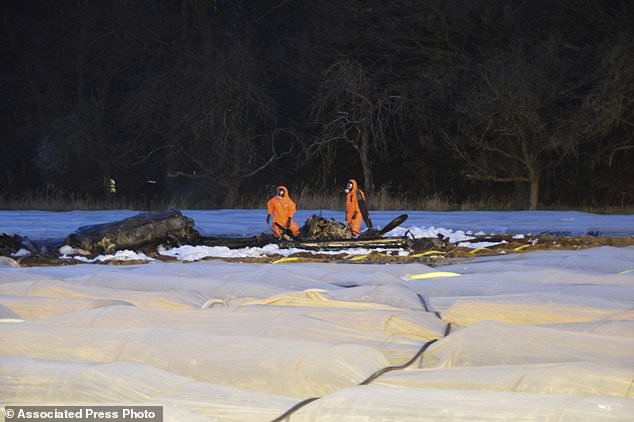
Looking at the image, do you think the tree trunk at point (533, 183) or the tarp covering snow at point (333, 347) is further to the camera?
the tree trunk at point (533, 183)

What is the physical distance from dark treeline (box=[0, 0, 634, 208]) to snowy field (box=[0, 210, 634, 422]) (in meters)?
14.4

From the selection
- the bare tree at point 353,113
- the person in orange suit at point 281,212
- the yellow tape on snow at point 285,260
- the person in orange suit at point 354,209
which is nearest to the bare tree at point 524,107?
the bare tree at point 353,113

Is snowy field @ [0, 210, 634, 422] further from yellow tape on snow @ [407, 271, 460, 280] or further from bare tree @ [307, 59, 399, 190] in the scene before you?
bare tree @ [307, 59, 399, 190]

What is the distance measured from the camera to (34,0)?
127 ft

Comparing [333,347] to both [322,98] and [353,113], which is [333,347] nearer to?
[353,113]

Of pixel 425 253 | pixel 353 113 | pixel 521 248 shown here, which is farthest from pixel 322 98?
pixel 425 253

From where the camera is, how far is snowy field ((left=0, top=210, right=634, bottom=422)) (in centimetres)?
426

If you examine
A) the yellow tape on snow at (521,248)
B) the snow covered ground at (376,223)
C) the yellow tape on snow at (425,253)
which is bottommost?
the yellow tape on snow at (425,253)

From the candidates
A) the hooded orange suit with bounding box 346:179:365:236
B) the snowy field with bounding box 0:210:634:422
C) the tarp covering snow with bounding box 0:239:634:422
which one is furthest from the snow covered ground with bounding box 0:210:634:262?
the tarp covering snow with bounding box 0:239:634:422

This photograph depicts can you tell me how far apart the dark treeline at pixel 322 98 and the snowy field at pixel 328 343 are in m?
14.4

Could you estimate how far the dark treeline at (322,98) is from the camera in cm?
2353

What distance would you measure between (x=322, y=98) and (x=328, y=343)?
2123 centimetres

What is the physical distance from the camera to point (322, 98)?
26.8m

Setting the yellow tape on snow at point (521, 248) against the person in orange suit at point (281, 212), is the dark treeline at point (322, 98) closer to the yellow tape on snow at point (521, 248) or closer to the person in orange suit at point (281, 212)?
the yellow tape on snow at point (521, 248)
